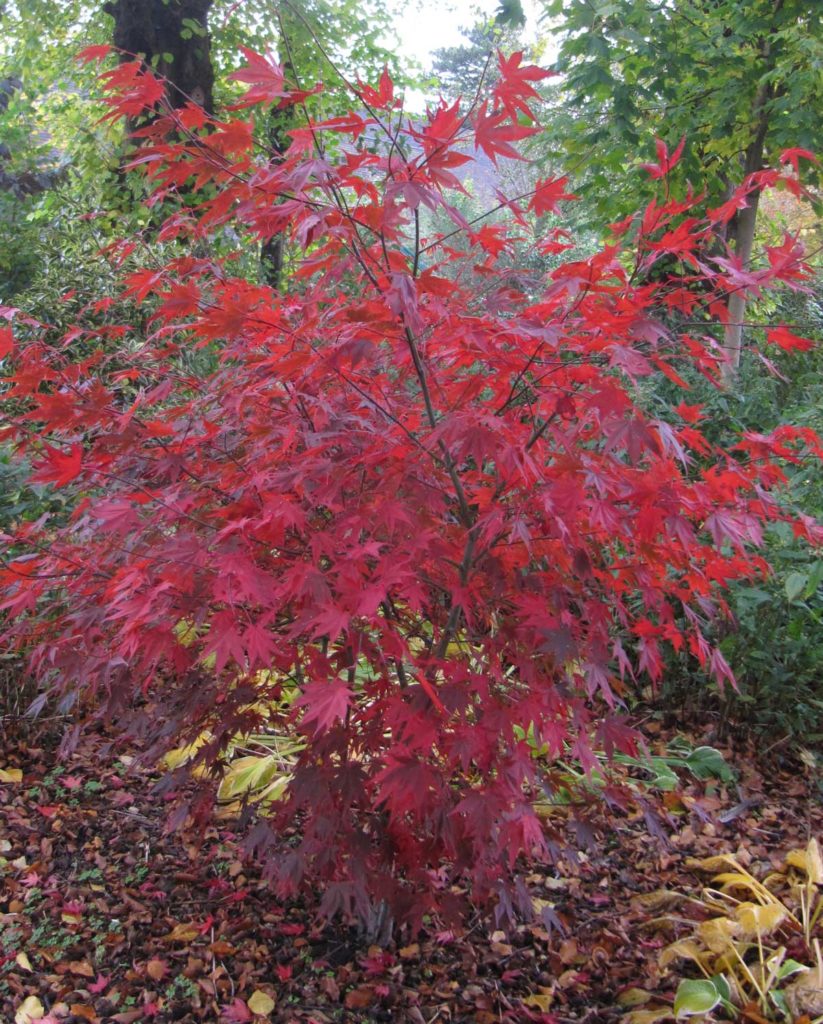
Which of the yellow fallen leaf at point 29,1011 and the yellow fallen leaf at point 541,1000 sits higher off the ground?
the yellow fallen leaf at point 541,1000

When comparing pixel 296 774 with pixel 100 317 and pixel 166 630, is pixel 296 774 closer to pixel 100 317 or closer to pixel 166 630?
pixel 166 630

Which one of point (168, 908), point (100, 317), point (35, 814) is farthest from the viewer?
point (100, 317)

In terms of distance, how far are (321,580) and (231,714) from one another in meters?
0.61

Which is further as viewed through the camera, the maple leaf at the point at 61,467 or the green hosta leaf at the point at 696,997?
the green hosta leaf at the point at 696,997

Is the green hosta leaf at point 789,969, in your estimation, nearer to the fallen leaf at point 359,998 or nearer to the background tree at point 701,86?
the fallen leaf at point 359,998

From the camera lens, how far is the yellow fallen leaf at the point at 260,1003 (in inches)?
76.4

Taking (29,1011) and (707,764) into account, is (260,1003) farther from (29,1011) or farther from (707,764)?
(707,764)

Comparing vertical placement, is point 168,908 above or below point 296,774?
below

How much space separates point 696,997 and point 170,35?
644cm

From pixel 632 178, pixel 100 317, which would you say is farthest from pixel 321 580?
pixel 632 178

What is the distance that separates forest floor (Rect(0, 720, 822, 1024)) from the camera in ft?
6.47

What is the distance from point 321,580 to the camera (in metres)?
1.47

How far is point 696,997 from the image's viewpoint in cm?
183

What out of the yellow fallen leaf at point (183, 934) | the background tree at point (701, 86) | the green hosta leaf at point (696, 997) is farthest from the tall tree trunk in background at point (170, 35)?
the green hosta leaf at point (696, 997)
